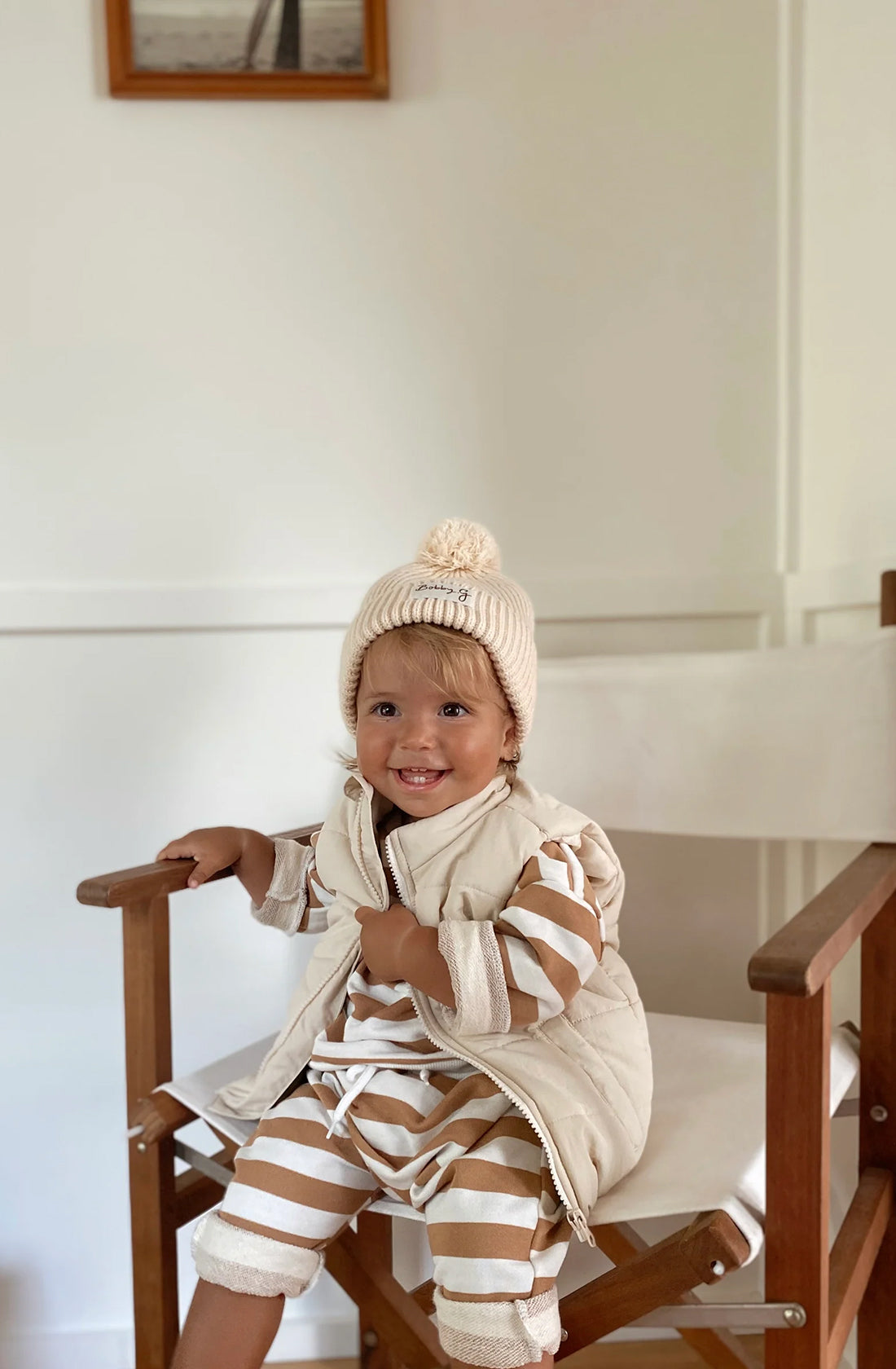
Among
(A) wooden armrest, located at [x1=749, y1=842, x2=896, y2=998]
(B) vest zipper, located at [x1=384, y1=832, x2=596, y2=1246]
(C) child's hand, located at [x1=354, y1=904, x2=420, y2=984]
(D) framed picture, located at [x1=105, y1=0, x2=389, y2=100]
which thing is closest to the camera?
(A) wooden armrest, located at [x1=749, y1=842, x2=896, y2=998]

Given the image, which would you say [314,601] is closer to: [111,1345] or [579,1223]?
[579,1223]

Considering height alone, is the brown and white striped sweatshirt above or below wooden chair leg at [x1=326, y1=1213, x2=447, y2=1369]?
above

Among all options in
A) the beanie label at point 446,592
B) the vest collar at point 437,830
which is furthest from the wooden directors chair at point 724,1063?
the beanie label at point 446,592

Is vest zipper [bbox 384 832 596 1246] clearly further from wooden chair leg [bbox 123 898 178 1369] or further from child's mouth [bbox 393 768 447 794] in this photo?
wooden chair leg [bbox 123 898 178 1369]

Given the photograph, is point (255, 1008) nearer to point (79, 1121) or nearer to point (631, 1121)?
point (79, 1121)

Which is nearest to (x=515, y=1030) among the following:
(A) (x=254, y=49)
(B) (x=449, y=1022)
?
(B) (x=449, y=1022)

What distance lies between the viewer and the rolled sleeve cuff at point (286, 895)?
43.1 inches

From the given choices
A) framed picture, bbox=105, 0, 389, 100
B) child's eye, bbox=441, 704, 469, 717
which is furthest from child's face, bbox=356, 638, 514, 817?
framed picture, bbox=105, 0, 389, 100

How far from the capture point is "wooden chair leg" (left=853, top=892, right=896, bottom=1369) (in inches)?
41.0

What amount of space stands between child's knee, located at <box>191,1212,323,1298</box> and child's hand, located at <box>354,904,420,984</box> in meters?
0.22

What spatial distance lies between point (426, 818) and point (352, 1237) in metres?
0.40

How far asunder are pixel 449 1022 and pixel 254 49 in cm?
119

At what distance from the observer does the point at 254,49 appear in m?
1.32

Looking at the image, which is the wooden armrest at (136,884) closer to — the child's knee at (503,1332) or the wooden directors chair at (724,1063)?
the wooden directors chair at (724,1063)
